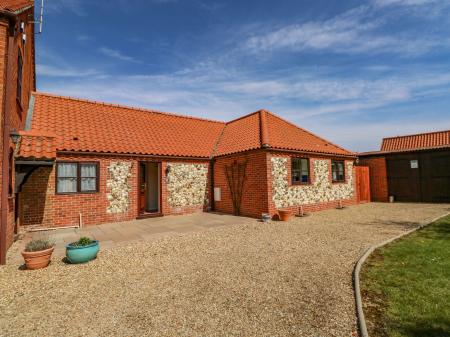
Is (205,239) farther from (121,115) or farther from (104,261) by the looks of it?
(121,115)

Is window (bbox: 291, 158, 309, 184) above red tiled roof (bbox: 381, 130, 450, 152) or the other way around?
the other way around

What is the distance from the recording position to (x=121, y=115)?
14.7m

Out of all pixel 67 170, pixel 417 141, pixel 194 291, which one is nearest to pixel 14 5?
pixel 67 170

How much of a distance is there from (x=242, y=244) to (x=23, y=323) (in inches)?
202

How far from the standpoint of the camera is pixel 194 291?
456 cm

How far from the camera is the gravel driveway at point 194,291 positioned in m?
3.50

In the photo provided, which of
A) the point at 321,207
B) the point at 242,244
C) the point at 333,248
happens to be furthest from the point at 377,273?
the point at 321,207

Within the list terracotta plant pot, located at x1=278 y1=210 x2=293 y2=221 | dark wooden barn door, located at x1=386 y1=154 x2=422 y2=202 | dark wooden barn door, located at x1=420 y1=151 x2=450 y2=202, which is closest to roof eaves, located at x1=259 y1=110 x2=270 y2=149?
terracotta plant pot, located at x1=278 y1=210 x2=293 y2=221

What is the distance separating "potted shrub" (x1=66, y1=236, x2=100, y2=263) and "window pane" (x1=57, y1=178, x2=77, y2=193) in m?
5.16

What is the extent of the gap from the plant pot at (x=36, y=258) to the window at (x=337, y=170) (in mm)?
14427

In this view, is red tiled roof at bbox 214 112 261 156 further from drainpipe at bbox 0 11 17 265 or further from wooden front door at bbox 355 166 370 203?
drainpipe at bbox 0 11 17 265

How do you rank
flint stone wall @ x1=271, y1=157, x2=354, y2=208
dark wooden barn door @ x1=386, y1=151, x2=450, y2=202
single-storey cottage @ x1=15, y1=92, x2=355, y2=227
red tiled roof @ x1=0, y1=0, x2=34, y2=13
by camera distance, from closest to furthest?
1. red tiled roof @ x1=0, y1=0, x2=34, y2=13
2. single-storey cottage @ x1=15, y1=92, x2=355, y2=227
3. flint stone wall @ x1=271, y1=157, x2=354, y2=208
4. dark wooden barn door @ x1=386, y1=151, x2=450, y2=202

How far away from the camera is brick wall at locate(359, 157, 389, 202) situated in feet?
62.8

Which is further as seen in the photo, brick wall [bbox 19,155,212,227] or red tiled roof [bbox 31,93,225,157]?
red tiled roof [bbox 31,93,225,157]
